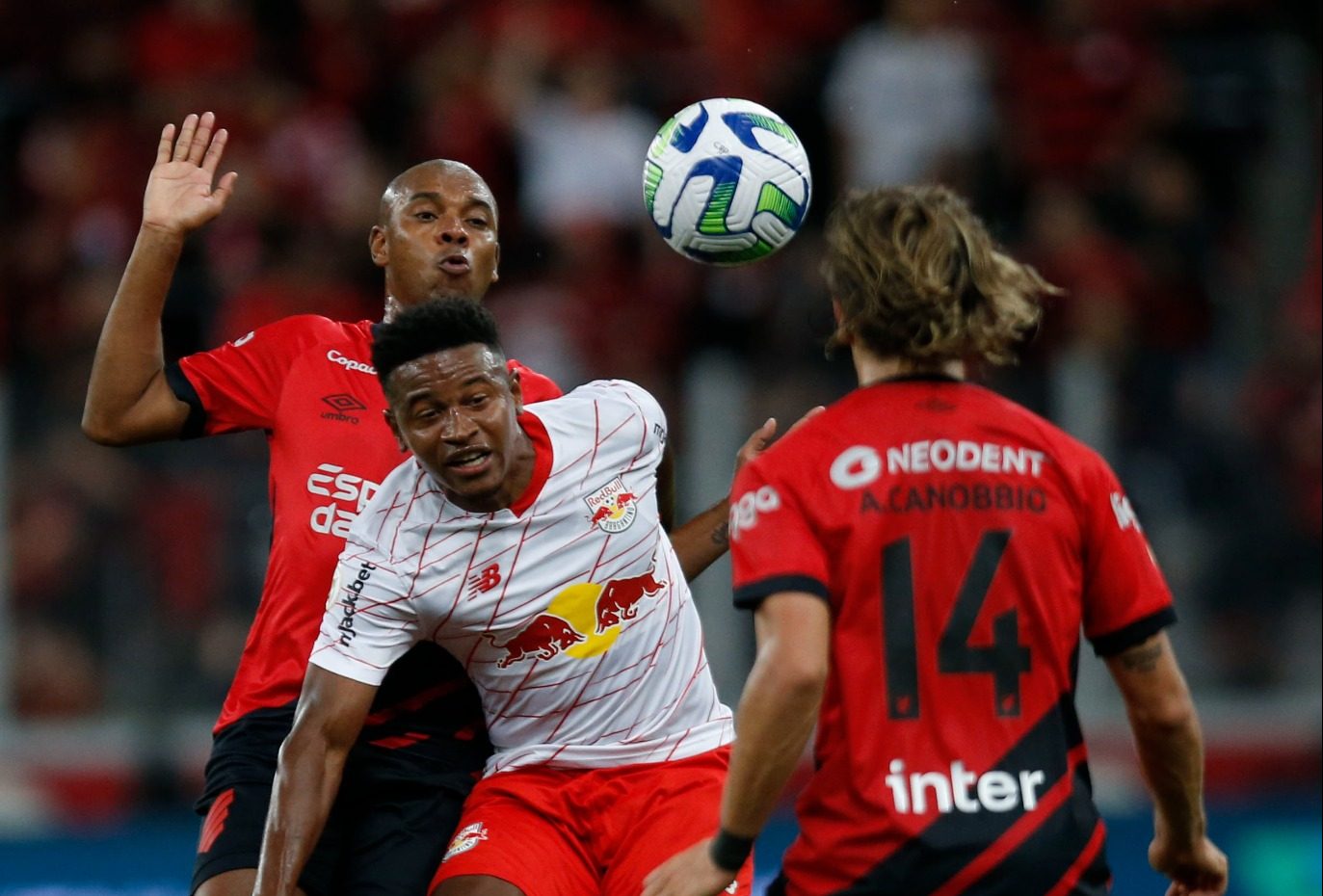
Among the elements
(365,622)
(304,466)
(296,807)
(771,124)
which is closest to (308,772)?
(296,807)

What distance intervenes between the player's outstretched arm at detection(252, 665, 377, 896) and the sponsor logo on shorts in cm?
34

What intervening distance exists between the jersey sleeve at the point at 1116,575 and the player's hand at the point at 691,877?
879 mm

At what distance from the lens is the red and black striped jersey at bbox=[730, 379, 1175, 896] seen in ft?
12.1

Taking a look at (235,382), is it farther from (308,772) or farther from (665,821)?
(665,821)

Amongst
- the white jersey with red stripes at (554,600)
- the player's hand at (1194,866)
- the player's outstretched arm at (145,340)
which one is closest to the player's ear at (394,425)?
the white jersey with red stripes at (554,600)

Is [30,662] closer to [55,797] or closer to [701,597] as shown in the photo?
[55,797]

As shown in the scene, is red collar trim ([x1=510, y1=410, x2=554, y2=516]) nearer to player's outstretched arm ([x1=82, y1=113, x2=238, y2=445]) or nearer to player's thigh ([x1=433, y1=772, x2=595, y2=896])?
player's thigh ([x1=433, y1=772, x2=595, y2=896])

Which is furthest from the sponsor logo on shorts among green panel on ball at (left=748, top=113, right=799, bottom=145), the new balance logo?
green panel on ball at (left=748, top=113, right=799, bottom=145)

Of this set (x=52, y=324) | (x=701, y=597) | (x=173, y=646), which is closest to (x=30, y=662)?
(x=173, y=646)

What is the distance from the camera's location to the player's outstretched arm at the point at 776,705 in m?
3.57

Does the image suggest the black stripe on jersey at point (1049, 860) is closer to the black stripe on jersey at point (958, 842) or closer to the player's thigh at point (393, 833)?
the black stripe on jersey at point (958, 842)

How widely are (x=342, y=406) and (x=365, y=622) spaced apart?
85 centimetres

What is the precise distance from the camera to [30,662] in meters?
8.66

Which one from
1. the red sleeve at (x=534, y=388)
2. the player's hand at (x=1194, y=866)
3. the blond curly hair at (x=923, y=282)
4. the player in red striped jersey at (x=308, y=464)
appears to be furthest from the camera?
the red sleeve at (x=534, y=388)
